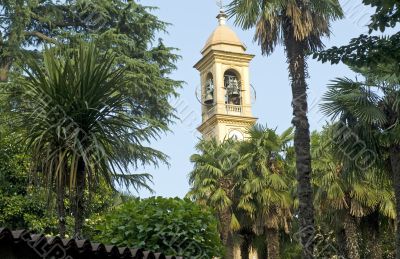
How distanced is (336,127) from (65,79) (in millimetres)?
8714

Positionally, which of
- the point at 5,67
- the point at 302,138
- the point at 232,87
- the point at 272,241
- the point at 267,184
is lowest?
the point at 272,241

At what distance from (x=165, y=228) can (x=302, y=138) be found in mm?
4817

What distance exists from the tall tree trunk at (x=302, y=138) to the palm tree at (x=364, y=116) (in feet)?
7.89

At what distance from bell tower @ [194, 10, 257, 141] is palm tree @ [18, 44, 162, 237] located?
39.2 m

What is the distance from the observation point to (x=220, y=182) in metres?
25.8

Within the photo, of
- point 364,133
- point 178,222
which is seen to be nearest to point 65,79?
point 178,222

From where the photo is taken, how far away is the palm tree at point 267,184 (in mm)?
23938

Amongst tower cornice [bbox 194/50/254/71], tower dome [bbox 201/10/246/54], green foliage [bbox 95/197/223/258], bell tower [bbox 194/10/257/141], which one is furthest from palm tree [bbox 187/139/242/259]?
tower dome [bbox 201/10/246/54]

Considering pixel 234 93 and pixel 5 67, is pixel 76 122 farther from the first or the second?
pixel 234 93

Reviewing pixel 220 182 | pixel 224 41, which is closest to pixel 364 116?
pixel 220 182

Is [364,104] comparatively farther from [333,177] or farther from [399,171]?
A: [333,177]

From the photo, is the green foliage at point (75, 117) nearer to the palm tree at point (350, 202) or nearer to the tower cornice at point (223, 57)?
the palm tree at point (350, 202)

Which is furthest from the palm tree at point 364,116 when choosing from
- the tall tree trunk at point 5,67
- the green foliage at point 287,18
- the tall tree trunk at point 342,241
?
the tall tree trunk at point 5,67

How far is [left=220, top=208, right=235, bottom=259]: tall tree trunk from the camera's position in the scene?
80.1ft
